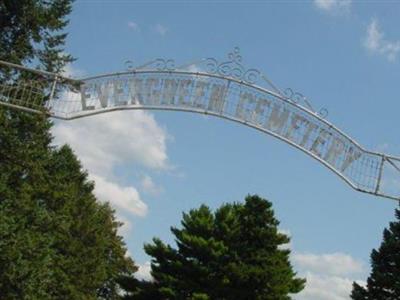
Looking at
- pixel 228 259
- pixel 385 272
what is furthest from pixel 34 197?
pixel 385 272

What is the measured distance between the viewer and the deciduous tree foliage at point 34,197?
2402 cm

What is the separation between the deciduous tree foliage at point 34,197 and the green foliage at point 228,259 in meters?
6.07

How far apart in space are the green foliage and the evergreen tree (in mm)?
6861

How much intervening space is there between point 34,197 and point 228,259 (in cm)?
1141

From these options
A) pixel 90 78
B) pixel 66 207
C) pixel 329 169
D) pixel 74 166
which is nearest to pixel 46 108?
pixel 90 78

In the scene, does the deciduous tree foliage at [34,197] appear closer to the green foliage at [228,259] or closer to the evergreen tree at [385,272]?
the green foliage at [228,259]

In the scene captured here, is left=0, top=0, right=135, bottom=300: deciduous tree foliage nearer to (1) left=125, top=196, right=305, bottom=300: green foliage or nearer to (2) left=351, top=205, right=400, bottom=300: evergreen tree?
(1) left=125, top=196, right=305, bottom=300: green foliage

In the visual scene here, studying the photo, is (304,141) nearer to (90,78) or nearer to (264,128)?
(264,128)

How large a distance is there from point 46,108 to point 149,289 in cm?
2676

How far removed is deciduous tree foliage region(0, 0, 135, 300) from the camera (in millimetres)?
24016

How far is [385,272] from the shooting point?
27.5m

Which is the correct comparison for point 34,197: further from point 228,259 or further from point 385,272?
point 385,272

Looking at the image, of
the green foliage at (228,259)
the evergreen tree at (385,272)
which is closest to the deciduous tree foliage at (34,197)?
the green foliage at (228,259)

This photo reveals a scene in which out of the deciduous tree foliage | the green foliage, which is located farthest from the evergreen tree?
the deciduous tree foliage
